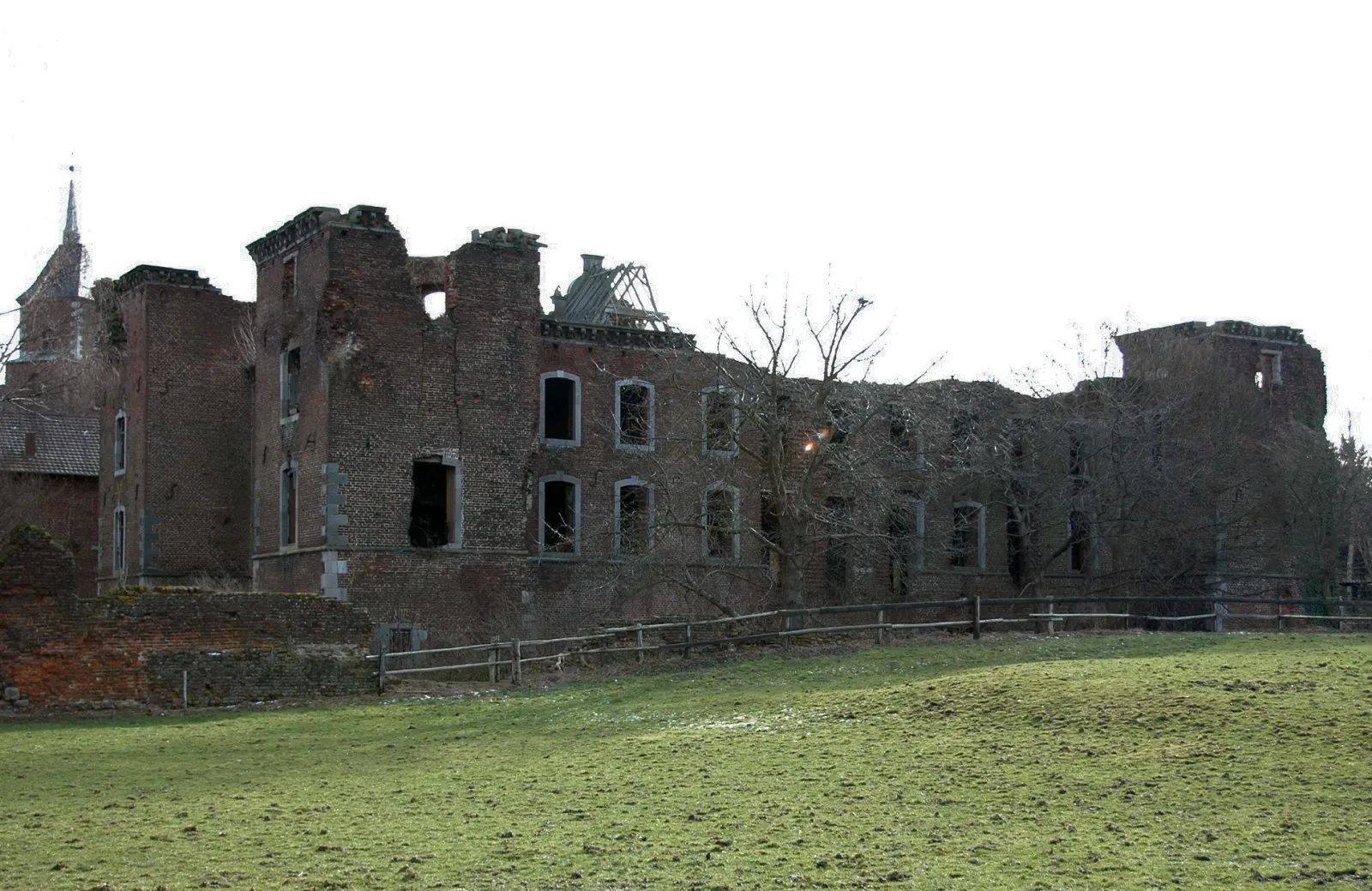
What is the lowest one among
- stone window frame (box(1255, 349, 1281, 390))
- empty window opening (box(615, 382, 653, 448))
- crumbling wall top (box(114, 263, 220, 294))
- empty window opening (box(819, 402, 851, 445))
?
empty window opening (box(819, 402, 851, 445))

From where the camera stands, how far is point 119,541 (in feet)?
136

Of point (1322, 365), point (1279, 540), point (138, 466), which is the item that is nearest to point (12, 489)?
point (138, 466)

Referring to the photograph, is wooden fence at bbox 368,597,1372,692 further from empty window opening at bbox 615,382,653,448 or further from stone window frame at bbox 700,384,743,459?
empty window opening at bbox 615,382,653,448

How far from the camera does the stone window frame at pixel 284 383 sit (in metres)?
35.2

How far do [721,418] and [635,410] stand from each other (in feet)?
24.3

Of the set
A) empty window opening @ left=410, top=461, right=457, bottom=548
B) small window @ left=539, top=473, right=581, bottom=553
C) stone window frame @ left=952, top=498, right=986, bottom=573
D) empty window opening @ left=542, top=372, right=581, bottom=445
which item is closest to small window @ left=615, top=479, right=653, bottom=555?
small window @ left=539, top=473, right=581, bottom=553

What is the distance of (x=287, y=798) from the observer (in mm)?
14750

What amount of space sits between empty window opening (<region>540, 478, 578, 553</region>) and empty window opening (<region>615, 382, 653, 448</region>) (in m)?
1.96

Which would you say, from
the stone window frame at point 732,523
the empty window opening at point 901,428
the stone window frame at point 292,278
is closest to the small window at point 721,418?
the stone window frame at point 732,523

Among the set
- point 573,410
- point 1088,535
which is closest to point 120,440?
A: point 573,410

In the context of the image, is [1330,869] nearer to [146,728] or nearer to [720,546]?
[146,728]

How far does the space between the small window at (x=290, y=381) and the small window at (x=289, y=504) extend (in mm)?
1328

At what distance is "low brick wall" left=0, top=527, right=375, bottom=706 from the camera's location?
23438mm

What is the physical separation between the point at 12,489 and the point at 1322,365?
42.9 m
